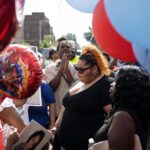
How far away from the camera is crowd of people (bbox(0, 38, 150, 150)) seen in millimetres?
2262

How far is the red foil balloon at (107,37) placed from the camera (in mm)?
2023

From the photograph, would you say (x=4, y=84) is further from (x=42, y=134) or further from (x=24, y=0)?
(x=42, y=134)

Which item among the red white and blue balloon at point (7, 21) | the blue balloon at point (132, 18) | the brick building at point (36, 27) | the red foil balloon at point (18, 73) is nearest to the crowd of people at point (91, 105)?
the red foil balloon at point (18, 73)

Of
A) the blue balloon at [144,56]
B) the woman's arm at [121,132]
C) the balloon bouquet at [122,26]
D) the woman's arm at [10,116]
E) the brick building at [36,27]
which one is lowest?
the brick building at [36,27]

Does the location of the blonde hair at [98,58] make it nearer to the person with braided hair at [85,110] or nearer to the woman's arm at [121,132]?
the person with braided hair at [85,110]

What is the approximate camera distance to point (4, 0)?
1045mm

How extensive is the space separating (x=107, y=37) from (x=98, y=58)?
4.44 feet

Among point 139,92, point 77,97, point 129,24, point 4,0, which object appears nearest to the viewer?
point 4,0

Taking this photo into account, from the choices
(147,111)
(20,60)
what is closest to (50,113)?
(147,111)

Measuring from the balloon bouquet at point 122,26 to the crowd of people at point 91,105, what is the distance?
0.78 ft

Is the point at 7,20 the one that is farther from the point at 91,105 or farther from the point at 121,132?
the point at 91,105

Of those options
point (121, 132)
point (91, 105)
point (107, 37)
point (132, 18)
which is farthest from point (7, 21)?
point (91, 105)

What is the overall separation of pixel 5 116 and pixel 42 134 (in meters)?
0.59

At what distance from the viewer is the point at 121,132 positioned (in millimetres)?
2225
